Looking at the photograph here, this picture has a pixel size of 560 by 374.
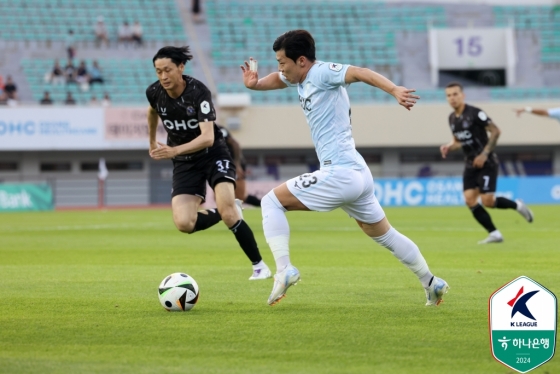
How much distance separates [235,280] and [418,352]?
419 cm

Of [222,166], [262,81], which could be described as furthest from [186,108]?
[262,81]

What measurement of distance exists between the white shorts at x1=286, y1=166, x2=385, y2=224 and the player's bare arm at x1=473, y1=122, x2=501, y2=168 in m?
7.53

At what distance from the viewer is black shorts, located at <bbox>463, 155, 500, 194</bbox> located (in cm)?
1427

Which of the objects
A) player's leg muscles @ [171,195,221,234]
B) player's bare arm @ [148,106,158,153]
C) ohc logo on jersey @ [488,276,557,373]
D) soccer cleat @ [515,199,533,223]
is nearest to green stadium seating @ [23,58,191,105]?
soccer cleat @ [515,199,533,223]

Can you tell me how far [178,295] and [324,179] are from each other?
1.50 metres

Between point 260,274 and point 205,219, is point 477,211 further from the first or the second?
point 260,274

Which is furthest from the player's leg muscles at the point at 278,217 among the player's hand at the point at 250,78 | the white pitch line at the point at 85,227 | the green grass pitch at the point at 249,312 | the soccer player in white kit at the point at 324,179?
the white pitch line at the point at 85,227

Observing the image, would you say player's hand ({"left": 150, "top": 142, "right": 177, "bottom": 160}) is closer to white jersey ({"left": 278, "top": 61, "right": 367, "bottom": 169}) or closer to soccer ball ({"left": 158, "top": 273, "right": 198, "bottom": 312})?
soccer ball ({"left": 158, "top": 273, "right": 198, "bottom": 312})

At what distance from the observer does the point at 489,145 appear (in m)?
14.0

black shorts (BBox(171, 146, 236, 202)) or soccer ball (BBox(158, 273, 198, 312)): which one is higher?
black shorts (BBox(171, 146, 236, 202))

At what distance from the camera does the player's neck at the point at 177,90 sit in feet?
28.8

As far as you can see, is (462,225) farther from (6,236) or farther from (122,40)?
(122,40)

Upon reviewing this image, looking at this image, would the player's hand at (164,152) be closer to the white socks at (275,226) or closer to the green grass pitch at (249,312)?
the green grass pitch at (249,312)

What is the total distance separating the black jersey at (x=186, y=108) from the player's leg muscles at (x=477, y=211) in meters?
6.53
